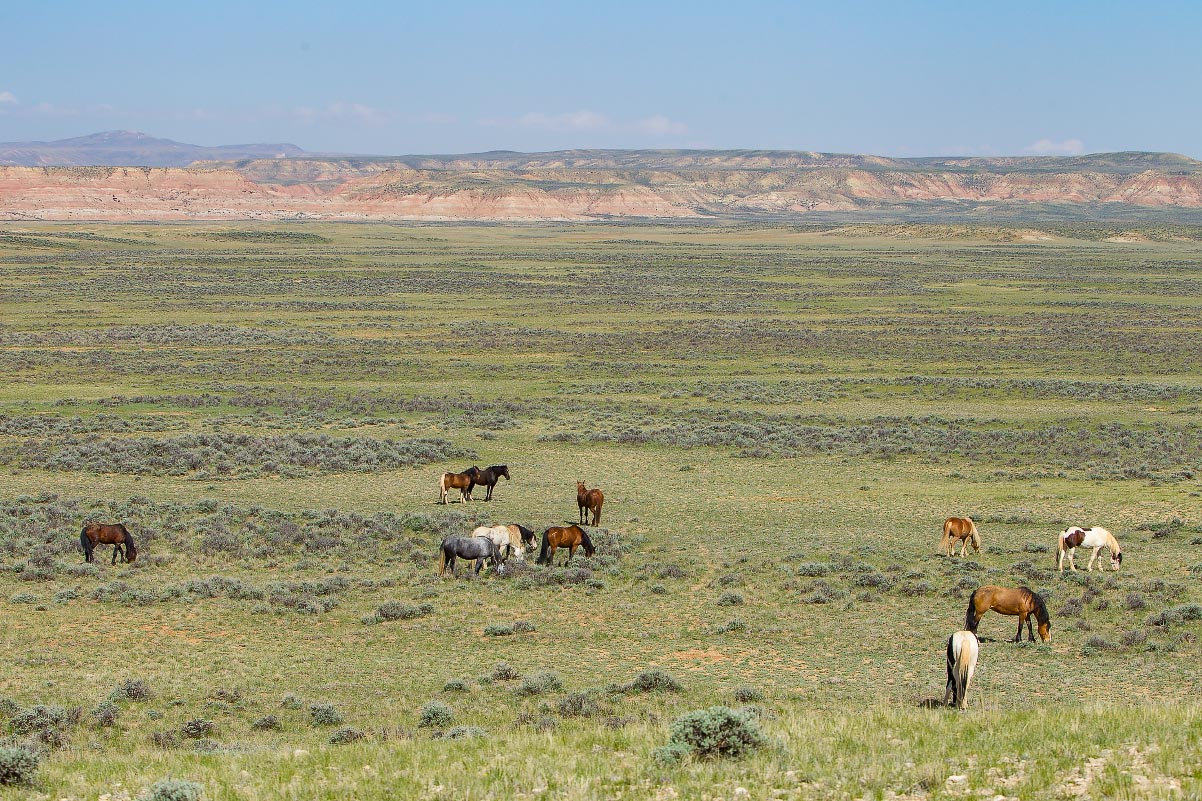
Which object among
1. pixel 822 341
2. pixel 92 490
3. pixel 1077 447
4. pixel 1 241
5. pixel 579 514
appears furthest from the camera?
pixel 1 241

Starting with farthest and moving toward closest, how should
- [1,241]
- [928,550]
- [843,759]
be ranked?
[1,241] → [928,550] → [843,759]

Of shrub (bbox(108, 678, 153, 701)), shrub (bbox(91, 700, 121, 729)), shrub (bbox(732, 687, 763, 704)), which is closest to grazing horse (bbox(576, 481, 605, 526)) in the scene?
shrub (bbox(732, 687, 763, 704))

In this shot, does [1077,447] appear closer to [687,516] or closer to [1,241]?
[687,516]

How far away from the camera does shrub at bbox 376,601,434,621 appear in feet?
56.9

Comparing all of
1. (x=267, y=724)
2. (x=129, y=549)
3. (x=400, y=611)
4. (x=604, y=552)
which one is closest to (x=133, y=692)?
(x=267, y=724)

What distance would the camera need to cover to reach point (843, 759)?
8.86 meters

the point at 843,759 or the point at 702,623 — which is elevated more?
the point at 843,759

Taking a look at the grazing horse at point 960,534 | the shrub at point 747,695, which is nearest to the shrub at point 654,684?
the shrub at point 747,695

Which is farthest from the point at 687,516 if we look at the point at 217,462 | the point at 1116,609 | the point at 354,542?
the point at 217,462

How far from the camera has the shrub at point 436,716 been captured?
39.9 feet

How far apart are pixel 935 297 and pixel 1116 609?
246ft

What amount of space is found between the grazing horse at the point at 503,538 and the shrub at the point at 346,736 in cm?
839

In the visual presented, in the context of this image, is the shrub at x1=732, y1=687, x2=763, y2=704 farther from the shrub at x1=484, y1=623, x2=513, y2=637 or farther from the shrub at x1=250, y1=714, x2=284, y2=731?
the shrub at x1=250, y1=714, x2=284, y2=731

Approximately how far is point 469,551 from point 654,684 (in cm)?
712
